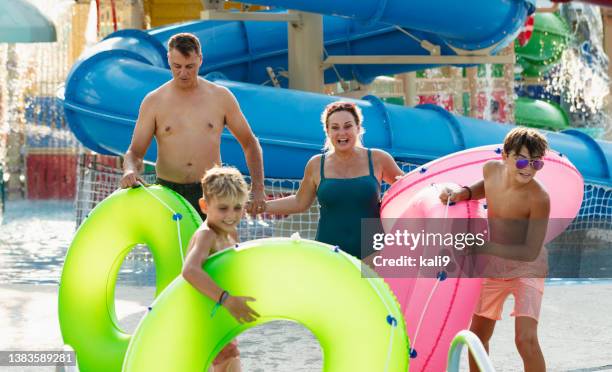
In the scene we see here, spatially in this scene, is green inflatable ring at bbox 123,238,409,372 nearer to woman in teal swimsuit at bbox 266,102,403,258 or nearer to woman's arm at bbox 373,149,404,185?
woman in teal swimsuit at bbox 266,102,403,258

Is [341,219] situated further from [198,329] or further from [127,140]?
[127,140]

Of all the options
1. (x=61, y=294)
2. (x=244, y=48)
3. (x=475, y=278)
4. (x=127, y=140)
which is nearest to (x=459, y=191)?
(x=475, y=278)

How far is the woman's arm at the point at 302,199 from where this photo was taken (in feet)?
15.8

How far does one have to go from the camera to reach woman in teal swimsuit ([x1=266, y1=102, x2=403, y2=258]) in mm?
4602

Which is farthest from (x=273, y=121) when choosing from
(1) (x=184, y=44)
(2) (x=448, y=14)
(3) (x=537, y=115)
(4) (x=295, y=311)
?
(3) (x=537, y=115)

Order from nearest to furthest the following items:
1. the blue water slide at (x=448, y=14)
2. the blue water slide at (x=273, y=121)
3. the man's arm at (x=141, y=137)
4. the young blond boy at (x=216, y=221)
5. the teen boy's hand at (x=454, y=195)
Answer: the young blond boy at (x=216, y=221) < the teen boy's hand at (x=454, y=195) < the man's arm at (x=141, y=137) < the blue water slide at (x=273, y=121) < the blue water slide at (x=448, y=14)

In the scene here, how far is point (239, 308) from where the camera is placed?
357cm

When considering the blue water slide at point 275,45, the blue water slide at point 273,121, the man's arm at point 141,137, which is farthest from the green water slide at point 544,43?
the man's arm at point 141,137

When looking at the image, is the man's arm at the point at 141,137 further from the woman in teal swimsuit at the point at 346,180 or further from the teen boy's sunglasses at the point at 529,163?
the teen boy's sunglasses at the point at 529,163

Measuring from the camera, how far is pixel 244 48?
1088cm

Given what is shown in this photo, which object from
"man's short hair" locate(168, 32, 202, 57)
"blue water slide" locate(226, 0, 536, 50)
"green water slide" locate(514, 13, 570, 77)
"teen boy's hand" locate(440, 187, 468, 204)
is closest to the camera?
"teen boy's hand" locate(440, 187, 468, 204)

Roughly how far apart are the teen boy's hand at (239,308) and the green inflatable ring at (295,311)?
3 cm

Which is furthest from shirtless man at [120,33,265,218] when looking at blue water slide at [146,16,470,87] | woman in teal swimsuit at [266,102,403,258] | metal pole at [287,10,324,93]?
blue water slide at [146,16,470,87]

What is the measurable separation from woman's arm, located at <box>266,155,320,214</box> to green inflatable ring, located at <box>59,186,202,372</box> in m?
0.39
